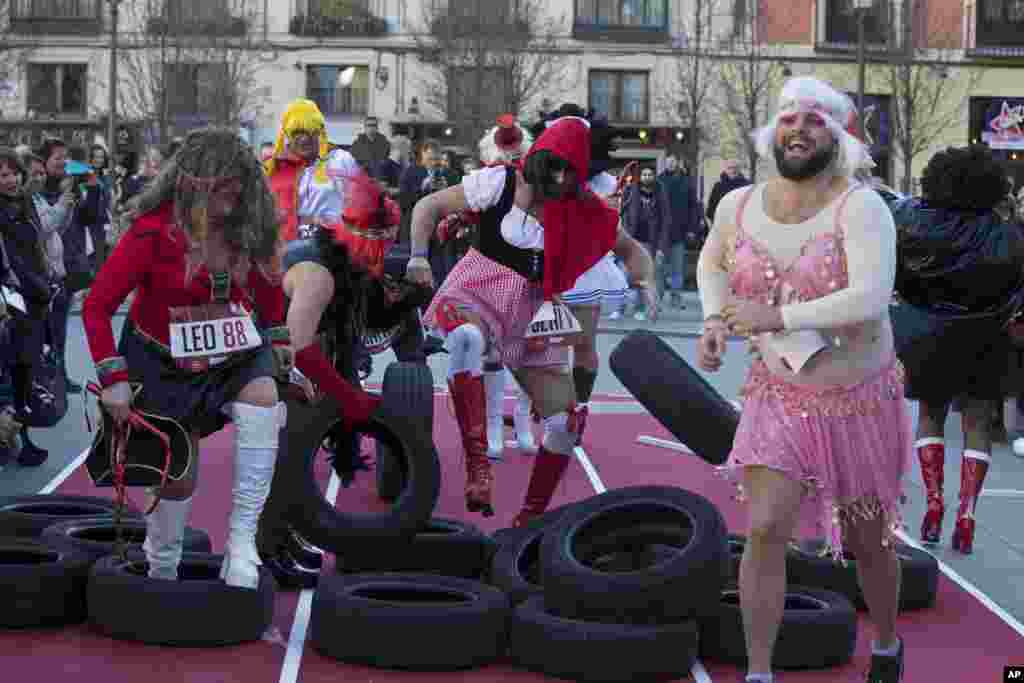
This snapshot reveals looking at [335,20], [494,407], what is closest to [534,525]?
[494,407]

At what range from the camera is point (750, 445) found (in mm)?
5320

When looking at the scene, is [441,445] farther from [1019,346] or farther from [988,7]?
[988,7]

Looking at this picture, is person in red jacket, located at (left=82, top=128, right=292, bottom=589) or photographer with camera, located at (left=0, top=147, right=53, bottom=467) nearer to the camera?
person in red jacket, located at (left=82, top=128, right=292, bottom=589)

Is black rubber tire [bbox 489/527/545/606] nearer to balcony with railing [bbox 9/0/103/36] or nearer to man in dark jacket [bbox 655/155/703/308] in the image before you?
man in dark jacket [bbox 655/155/703/308]

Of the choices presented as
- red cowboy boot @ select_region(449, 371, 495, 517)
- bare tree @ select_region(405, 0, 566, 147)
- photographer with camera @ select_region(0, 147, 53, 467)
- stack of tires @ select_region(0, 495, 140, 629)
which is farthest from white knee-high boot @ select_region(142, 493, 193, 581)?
bare tree @ select_region(405, 0, 566, 147)

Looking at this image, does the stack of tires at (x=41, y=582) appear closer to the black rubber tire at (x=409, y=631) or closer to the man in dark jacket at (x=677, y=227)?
the black rubber tire at (x=409, y=631)

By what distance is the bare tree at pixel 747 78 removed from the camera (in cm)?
4528

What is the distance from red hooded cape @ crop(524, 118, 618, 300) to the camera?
811 cm

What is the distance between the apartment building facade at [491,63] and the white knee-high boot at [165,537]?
3771cm

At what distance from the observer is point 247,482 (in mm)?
6113

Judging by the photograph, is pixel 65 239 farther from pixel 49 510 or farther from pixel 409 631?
pixel 409 631

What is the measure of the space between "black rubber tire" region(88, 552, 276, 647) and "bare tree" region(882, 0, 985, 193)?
116 ft

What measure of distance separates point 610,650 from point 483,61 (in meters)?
38.7

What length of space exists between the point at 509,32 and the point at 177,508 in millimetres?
38593
